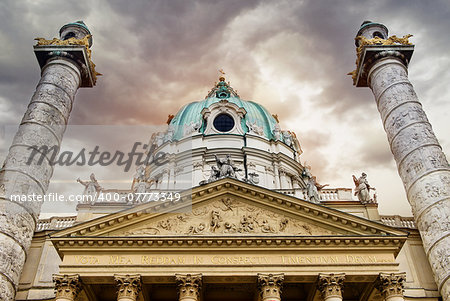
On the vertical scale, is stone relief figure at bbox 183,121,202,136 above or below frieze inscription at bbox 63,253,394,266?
above

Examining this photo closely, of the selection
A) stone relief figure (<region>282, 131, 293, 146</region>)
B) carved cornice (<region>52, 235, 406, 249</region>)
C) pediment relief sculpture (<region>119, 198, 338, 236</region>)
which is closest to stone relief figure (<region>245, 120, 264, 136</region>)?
stone relief figure (<region>282, 131, 293, 146</region>)

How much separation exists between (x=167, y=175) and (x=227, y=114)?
743 centimetres

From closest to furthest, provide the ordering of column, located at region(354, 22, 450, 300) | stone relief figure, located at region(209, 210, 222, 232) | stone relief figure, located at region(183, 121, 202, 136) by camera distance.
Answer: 1. stone relief figure, located at region(209, 210, 222, 232)
2. column, located at region(354, 22, 450, 300)
3. stone relief figure, located at region(183, 121, 202, 136)

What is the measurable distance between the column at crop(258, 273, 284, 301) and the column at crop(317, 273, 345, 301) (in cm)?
149

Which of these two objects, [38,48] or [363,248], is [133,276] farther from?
[38,48]

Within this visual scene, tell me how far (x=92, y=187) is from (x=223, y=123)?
14.6 meters

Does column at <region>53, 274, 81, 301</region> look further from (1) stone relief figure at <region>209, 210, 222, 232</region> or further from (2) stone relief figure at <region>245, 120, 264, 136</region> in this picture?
(2) stone relief figure at <region>245, 120, 264, 136</region>

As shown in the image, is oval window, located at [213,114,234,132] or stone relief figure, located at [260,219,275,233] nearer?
stone relief figure, located at [260,219,275,233]

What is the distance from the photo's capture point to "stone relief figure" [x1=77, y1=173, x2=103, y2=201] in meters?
22.7

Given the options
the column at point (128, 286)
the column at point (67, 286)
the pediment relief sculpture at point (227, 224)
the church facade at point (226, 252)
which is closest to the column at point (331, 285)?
the church facade at point (226, 252)

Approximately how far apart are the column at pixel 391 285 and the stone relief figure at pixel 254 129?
773 inches

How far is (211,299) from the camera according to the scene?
18562mm

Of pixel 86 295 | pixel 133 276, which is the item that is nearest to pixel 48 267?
pixel 86 295

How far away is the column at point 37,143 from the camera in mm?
17922
